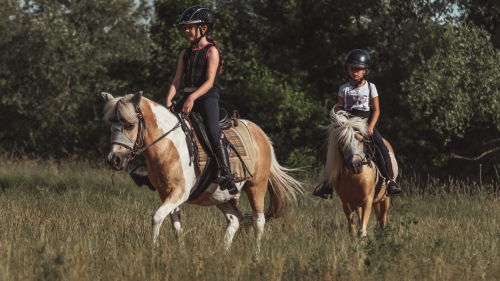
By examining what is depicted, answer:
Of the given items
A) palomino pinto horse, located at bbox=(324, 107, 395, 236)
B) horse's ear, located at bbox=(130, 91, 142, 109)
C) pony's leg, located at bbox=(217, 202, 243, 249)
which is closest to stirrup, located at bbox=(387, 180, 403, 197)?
palomino pinto horse, located at bbox=(324, 107, 395, 236)

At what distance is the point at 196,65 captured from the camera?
234 inches

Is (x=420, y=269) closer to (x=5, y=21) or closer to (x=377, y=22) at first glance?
(x=377, y=22)

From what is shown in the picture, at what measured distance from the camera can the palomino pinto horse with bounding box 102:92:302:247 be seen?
5.12 meters

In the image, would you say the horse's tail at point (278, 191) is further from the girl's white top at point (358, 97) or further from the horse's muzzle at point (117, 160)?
the horse's muzzle at point (117, 160)

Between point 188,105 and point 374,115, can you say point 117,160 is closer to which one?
point 188,105

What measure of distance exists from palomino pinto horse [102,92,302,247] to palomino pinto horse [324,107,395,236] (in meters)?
0.91

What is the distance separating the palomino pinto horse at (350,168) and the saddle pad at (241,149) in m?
1.03

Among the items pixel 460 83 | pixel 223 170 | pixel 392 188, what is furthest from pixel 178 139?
pixel 460 83

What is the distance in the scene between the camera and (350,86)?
7117mm

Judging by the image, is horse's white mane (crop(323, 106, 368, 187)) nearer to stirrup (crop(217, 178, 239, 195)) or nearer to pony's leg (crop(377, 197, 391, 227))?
pony's leg (crop(377, 197, 391, 227))

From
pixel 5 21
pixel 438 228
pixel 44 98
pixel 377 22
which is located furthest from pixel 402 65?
pixel 5 21

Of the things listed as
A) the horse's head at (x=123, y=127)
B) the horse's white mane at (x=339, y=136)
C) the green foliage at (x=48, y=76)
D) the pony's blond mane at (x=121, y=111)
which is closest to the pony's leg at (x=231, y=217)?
the horse's white mane at (x=339, y=136)

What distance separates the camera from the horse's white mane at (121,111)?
16.6ft

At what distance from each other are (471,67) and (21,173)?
12.7 m
